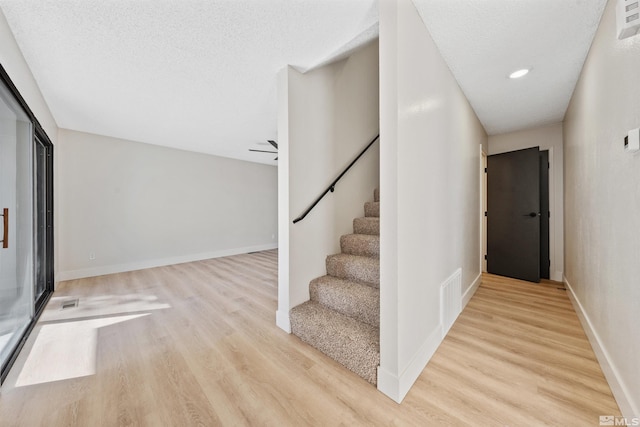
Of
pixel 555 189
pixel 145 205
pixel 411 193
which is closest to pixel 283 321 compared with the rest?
pixel 411 193

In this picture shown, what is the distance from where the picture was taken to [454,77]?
2.24m

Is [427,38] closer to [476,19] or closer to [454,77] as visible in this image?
[476,19]

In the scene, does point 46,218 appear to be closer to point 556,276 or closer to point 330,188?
point 330,188

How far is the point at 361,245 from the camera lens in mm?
2320

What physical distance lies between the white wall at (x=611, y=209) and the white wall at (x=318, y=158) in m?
1.57

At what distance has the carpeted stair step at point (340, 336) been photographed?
1465 mm

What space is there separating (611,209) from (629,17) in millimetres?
1018

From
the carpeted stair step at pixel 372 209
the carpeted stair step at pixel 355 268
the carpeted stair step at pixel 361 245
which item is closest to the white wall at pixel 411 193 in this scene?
the carpeted stair step at pixel 355 268

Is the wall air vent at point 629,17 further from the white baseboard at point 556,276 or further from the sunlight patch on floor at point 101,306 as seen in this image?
the sunlight patch on floor at point 101,306

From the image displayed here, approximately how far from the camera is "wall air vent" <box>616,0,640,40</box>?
1.04m

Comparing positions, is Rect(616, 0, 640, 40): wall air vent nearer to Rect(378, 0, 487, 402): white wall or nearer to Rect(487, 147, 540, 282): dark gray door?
Rect(378, 0, 487, 402): white wall

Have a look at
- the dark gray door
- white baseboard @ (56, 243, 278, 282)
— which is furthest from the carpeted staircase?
white baseboard @ (56, 243, 278, 282)

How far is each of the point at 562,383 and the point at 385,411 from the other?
3.82ft

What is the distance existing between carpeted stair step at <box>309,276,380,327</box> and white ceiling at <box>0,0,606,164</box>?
6.45ft
